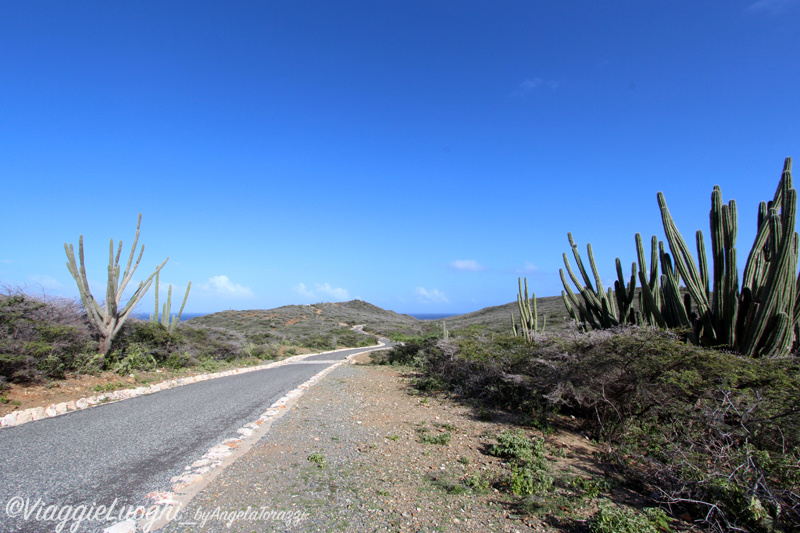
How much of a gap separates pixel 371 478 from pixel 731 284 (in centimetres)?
725

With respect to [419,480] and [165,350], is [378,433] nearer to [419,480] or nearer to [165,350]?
[419,480]

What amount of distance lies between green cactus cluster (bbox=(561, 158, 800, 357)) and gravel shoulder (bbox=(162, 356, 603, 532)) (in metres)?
3.66

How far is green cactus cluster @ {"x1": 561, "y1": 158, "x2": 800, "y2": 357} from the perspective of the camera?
21.7 feet

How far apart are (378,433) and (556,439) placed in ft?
9.65

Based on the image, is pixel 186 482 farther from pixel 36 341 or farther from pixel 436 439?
pixel 36 341

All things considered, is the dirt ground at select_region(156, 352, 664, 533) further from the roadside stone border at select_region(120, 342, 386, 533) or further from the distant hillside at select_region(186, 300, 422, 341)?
the distant hillside at select_region(186, 300, 422, 341)

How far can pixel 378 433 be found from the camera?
654cm

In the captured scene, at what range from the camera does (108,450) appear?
16.6 feet

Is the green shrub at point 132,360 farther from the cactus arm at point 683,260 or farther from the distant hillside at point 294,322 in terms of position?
the distant hillside at point 294,322

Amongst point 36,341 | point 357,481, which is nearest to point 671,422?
point 357,481

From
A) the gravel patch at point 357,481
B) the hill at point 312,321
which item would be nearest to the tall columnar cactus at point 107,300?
the gravel patch at point 357,481

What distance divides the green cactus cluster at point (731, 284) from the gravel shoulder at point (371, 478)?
366cm

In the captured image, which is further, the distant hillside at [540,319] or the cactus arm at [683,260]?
the distant hillside at [540,319]

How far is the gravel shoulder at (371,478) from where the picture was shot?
352 centimetres
